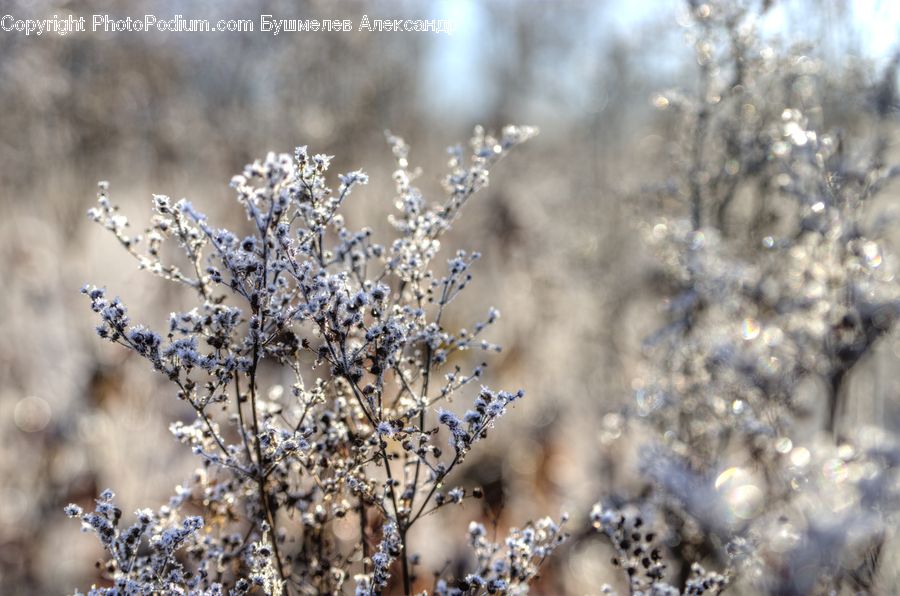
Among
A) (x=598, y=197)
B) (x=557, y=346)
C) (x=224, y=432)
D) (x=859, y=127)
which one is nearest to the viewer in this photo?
(x=859, y=127)

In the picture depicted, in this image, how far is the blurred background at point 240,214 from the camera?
7.11 meters

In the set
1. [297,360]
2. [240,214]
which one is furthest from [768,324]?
[240,214]

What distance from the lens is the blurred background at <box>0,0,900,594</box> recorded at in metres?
7.11

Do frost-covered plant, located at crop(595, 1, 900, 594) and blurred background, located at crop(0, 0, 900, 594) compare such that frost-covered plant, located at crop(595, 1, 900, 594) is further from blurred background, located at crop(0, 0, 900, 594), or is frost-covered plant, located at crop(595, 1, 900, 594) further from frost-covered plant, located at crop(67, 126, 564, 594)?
frost-covered plant, located at crop(67, 126, 564, 594)

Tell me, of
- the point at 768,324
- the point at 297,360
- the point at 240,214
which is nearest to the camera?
the point at 297,360

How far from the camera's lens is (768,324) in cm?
503

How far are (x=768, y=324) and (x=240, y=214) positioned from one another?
19.0 ft

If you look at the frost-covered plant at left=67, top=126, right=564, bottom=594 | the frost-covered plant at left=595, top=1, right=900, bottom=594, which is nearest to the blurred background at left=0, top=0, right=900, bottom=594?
the frost-covered plant at left=595, top=1, right=900, bottom=594

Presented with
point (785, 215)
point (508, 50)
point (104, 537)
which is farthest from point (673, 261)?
point (508, 50)

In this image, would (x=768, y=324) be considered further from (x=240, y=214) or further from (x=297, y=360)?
(x=240, y=214)

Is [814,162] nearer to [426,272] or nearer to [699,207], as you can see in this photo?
[699,207]

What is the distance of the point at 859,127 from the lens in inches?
247

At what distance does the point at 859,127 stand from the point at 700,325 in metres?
2.62

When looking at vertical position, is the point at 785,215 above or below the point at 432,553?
above
